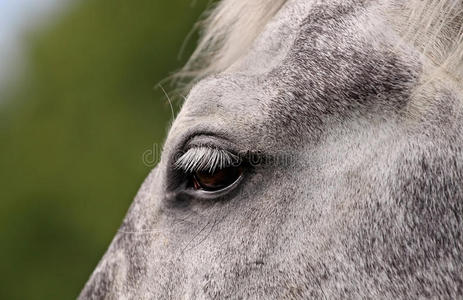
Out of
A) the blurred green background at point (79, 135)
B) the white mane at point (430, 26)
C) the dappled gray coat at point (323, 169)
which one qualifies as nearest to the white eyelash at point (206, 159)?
the dappled gray coat at point (323, 169)

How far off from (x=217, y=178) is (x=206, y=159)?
0.08 metres

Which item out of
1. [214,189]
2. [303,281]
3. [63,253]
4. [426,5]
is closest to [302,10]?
[426,5]

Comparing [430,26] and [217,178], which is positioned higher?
[430,26]

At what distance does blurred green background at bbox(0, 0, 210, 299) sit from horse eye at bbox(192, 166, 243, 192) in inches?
512

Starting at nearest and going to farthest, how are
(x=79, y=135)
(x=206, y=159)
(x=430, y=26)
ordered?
(x=430, y=26)
(x=206, y=159)
(x=79, y=135)

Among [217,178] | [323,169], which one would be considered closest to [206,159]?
[217,178]

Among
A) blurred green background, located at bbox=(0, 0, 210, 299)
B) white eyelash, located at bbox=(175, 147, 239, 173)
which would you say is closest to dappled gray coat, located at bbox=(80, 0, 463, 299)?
white eyelash, located at bbox=(175, 147, 239, 173)

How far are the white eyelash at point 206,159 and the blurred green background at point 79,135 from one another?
42.7 ft

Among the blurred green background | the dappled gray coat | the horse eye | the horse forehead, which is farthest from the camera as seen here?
the blurred green background

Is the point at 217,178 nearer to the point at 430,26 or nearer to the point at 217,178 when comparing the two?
the point at 217,178

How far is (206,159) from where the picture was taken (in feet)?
8.20

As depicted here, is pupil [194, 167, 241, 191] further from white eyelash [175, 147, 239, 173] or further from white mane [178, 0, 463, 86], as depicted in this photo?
white mane [178, 0, 463, 86]

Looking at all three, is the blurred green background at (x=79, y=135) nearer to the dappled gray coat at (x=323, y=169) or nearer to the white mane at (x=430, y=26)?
the white mane at (x=430, y=26)

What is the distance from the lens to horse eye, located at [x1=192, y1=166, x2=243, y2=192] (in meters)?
2.52
